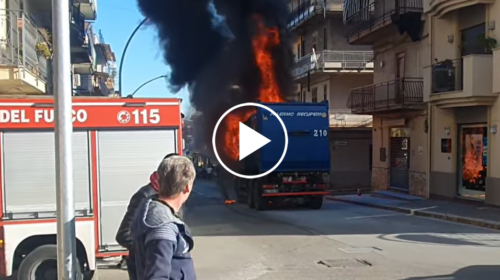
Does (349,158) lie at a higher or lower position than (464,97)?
lower

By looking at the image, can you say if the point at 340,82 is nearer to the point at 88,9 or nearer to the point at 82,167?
the point at 88,9

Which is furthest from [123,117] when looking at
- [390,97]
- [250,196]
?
[390,97]

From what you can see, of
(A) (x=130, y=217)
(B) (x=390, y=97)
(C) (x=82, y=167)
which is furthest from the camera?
(B) (x=390, y=97)

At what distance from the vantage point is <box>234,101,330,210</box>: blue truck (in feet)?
52.6

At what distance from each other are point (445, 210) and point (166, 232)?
14.4m

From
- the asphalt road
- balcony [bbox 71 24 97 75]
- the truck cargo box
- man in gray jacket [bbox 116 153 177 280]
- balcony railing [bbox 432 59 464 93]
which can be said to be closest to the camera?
man in gray jacket [bbox 116 153 177 280]

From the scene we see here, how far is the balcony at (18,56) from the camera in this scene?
10.2m

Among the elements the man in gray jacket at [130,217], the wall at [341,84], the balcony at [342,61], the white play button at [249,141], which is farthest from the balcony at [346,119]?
the man in gray jacket at [130,217]

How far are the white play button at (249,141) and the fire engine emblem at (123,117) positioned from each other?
961cm

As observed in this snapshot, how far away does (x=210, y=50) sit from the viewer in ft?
70.5

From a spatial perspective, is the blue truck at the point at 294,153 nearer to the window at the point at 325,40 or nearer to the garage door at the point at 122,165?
the garage door at the point at 122,165

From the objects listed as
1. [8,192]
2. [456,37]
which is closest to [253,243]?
[8,192]

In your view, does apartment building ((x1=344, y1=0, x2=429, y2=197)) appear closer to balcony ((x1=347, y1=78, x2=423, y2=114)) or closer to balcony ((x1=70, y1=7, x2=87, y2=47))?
balcony ((x1=347, y1=78, x2=423, y2=114))
